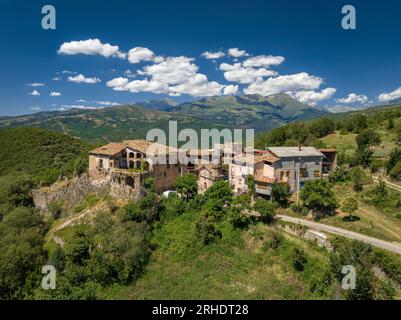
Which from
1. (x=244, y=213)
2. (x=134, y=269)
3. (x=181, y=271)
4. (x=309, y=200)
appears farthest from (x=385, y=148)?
(x=134, y=269)

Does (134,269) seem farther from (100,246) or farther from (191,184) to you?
(191,184)

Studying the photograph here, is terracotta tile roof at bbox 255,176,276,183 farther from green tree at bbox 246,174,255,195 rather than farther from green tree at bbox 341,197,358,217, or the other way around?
green tree at bbox 341,197,358,217

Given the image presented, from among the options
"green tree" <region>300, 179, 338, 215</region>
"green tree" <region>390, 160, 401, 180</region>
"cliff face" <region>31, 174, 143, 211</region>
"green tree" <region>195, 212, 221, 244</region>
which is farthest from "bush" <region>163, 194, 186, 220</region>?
"green tree" <region>390, 160, 401, 180</region>

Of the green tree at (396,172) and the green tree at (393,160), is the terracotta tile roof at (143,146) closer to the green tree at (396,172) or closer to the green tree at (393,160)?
the green tree at (396,172)

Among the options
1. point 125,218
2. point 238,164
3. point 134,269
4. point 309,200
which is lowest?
point 134,269

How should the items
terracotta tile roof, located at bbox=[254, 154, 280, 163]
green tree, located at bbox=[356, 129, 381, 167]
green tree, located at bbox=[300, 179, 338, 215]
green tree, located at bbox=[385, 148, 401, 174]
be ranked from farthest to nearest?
green tree, located at bbox=[356, 129, 381, 167] → green tree, located at bbox=[385, 148, 401, 174] → terracotta tile roof, located at bbox=[254, 154, 280, 163] → green tree, located at bbox=[300, 179, 338, 215]

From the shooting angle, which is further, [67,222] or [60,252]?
[67,222]
